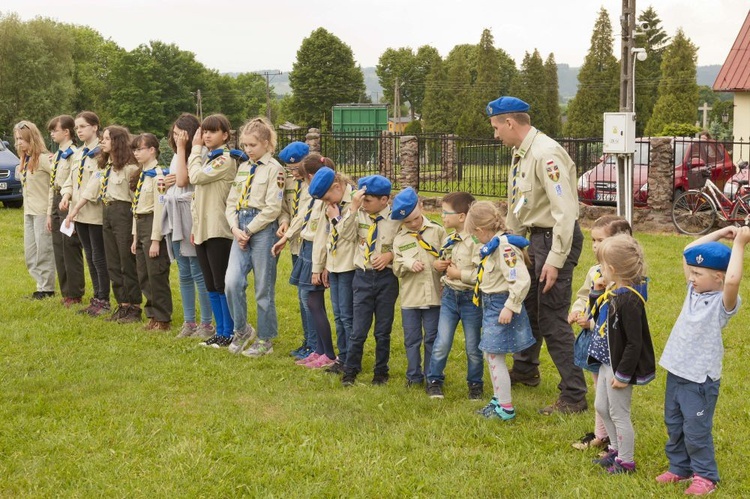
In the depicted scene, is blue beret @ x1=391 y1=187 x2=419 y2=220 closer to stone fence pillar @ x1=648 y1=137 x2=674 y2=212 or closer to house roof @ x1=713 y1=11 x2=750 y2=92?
stone fence pillar @ x1=648 y1=137 x2=674 y2=212

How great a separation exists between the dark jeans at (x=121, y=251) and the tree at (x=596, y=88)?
48275 mm

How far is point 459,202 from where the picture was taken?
6.05 m

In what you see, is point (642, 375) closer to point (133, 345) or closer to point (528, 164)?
point (528, 164)

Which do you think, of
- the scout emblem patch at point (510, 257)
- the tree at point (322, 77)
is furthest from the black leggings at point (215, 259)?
the tree at point (322, 77)

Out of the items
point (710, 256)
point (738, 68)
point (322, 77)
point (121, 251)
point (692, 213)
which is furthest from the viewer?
point (322, 77)

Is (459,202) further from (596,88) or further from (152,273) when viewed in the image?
(596,88)

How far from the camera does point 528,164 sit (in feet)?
18.8

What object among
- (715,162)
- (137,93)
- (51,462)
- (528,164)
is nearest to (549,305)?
(528,164)

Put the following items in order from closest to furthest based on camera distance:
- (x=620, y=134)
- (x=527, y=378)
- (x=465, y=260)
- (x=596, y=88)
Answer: (x=465, y=260) < (x=527, y=378) < (x=620, y=134) < (x=596, y=88)

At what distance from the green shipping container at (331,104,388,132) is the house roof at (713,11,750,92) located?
17690mm

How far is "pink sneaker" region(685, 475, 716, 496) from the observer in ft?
14.5

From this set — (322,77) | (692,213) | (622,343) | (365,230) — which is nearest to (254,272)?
(365,230)

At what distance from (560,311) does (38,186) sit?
6772mm

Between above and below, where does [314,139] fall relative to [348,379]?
above
